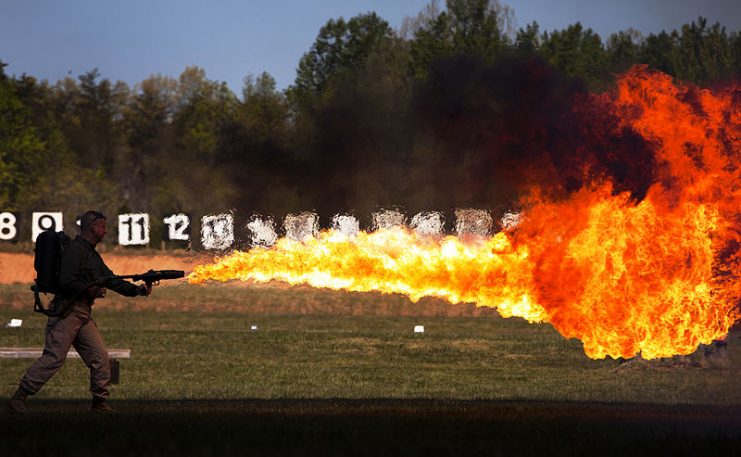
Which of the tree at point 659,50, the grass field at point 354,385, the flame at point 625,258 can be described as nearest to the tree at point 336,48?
the tree at point 659,50

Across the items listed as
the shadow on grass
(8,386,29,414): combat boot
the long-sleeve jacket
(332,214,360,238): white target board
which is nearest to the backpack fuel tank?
the long-sleeve jacket

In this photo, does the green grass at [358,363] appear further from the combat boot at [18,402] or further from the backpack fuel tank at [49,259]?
the backpack fuel tank at [49,259]

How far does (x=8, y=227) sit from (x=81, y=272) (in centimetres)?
5786

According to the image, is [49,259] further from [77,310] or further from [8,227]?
[8,227]

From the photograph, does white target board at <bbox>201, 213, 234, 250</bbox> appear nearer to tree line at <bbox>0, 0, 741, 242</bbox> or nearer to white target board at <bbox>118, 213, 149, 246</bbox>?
tree line at <bbox>0, 0, 741, 242</bbox>

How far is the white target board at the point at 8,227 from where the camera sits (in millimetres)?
69625

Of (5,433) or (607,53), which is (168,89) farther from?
(5,433)

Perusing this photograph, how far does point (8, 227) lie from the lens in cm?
7081

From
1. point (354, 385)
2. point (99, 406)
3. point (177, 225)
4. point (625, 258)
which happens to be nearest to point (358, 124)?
point (177, 225)

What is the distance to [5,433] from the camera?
1284 centimetres

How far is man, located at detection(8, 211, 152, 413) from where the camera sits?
15.1 m

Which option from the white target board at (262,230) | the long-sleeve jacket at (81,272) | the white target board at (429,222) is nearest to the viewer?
the long-sleeve jacket at (81,272)

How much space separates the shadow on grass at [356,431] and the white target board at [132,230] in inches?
1936

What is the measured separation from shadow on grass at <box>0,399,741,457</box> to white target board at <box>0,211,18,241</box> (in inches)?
2109
